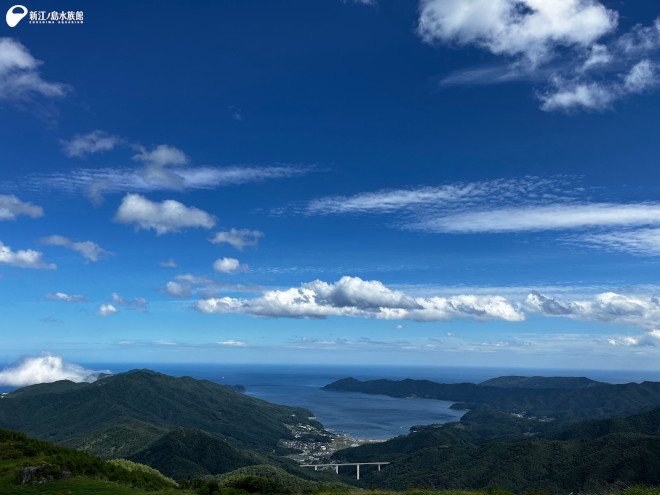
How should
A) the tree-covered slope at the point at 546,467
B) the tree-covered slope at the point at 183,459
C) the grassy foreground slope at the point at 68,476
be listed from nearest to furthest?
the grassy foreground slope at the point at 68,476
the tree-covered slope at the point at 546,467
the tree-covered slope at the point at 183,459

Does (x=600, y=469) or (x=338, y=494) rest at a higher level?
(x=338, y=494)

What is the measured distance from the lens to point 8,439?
35.6 meters

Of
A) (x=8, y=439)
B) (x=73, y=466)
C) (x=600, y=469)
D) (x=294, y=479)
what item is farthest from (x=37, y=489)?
(x=600, y=469)

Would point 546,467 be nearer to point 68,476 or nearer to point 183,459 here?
point 183,459

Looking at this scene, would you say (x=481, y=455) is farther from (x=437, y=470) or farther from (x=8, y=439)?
(x=8, y=439)

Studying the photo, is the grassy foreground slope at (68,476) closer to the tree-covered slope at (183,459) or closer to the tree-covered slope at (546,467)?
the tree-covered slope at (546,467)

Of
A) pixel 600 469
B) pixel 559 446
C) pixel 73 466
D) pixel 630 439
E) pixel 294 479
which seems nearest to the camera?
pixel 73 466

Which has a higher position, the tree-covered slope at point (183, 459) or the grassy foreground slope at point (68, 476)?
the grassy foreground slope at point (68, 476)

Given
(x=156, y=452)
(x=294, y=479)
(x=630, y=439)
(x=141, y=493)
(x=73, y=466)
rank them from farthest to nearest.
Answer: (x=156, y=452), (x=630, y=439), (x=294, y=479), (x=73, y=466), (x=141, y=493)

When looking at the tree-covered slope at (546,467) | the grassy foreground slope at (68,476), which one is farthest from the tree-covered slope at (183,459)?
the grassy foreground slope at (68,476)

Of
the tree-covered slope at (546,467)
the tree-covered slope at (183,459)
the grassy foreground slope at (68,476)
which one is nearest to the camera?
the grassy foreground slope at (68,476)

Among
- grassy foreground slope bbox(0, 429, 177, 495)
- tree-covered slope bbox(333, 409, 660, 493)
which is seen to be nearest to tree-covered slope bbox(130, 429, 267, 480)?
tree-covered slope bbox(333, 409, 660, 493)

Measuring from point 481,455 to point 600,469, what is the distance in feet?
200

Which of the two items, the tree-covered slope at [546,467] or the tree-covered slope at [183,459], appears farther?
the tree-covered slope at [183,459]
